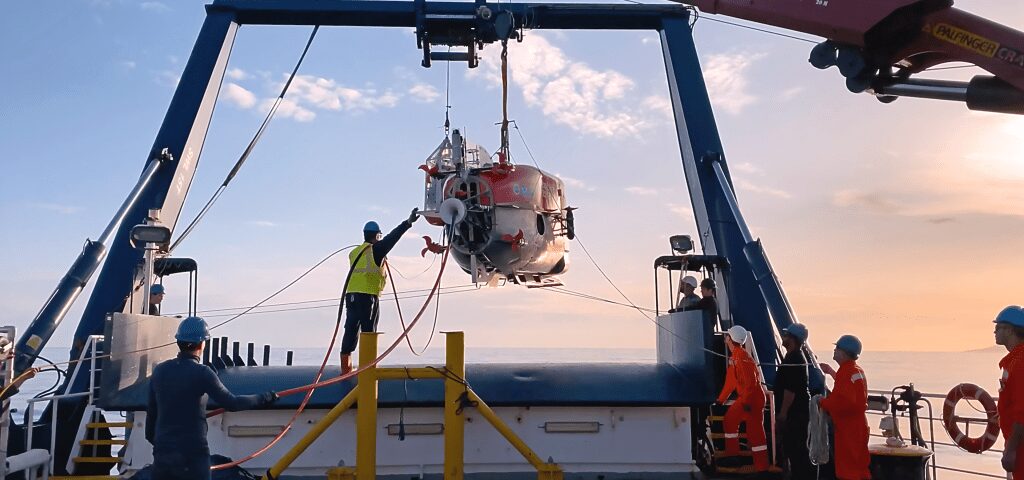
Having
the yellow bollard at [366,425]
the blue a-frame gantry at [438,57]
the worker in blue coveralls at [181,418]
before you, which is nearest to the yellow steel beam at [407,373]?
the yellow bollard at [366,425]

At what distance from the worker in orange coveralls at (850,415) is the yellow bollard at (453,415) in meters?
3.07

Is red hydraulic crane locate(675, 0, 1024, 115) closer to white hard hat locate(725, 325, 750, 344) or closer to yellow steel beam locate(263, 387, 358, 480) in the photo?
A: white hard hat locate(725, 325, 750, 344)

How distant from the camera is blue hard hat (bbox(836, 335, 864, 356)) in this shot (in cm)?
661

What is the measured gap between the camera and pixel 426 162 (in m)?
13.0

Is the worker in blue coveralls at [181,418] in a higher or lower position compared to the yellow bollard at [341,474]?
higher

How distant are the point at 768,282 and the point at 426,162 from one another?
579 centimetres

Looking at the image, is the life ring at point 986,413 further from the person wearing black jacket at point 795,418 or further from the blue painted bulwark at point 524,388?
the blue painted bulwark at point 524,388

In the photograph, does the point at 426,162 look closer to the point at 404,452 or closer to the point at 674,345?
the point at 674,345

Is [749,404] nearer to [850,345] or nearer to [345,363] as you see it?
[850,345]

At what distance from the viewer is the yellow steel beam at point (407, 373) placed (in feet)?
19.9

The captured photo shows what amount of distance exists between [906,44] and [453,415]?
4589 mm

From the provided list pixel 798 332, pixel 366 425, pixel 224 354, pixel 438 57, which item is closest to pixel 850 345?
pixel 798 332

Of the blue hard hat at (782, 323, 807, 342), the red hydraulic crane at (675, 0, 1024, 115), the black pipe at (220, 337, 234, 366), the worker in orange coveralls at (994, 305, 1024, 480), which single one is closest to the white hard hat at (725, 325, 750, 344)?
the blue hard hat at (782, 323, 807, 342)

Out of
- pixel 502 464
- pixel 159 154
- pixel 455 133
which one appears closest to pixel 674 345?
pixel 502 464
